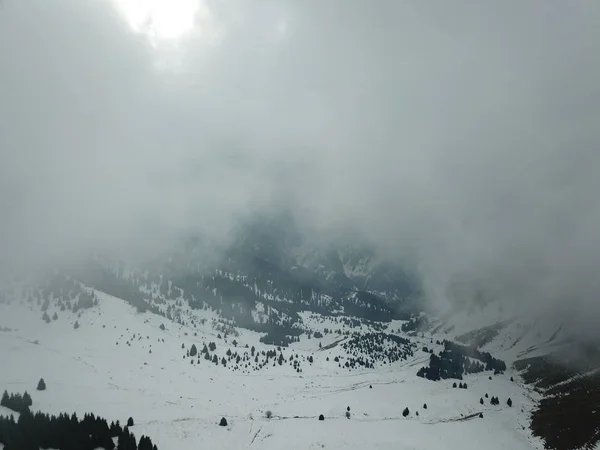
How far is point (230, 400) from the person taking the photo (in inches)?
5522

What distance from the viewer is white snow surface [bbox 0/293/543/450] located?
10819cm

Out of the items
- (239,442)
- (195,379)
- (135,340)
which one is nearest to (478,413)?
(239,442)

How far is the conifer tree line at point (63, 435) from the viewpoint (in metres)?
74.5

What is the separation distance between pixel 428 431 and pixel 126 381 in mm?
110957

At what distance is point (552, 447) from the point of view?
382 ft

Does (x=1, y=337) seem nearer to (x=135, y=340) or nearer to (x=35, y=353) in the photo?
(x=35, y=353)

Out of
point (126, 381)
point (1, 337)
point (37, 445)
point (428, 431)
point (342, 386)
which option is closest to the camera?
point (37, 445)

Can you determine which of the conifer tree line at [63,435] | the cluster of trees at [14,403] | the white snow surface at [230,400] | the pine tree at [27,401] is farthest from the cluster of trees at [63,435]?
the pine tree at [27,401]

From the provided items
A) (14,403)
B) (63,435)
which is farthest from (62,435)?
(14,403)

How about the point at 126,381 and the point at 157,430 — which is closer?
the point at 157,430

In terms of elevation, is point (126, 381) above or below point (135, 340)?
below

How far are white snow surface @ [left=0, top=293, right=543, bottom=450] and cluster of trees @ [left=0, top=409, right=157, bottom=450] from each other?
396 inches

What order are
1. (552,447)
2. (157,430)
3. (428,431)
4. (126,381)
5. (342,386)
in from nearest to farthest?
1. (157,430)
2. (552,447)
3. (428,431)
4. (126,381)
5. (342,386)

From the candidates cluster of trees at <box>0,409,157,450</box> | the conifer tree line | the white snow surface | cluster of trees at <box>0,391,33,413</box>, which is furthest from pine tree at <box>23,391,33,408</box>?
cluster of trees at <box>0,409,157,450</box>
